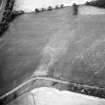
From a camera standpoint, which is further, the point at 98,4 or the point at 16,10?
the point at 16,10

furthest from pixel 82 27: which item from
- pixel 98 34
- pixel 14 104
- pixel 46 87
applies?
pixel 14 104

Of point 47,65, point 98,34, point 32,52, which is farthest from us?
point 32,52

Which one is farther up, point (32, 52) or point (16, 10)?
point (16, 10)

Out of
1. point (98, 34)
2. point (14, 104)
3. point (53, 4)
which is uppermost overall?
point (53, 4)

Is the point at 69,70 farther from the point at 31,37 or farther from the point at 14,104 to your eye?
the point at 31,37

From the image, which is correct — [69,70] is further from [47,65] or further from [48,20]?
[48,20]

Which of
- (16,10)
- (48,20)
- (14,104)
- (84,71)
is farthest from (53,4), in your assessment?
(14,104)

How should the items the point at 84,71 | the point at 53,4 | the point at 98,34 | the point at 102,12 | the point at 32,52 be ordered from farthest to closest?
the point at 53,4 → the point at 102,12 → the point at 32,52 → the point at 98,34 → the point at 84,71
